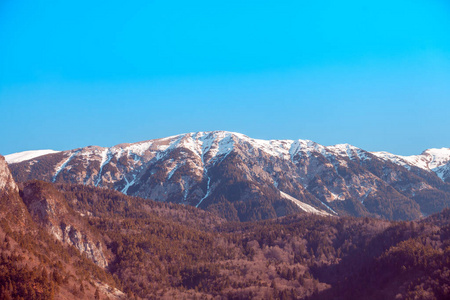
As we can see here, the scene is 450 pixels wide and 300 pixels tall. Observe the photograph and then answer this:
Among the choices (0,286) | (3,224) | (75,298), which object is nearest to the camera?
(0,286)

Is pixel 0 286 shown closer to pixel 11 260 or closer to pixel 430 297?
pixel 11 260

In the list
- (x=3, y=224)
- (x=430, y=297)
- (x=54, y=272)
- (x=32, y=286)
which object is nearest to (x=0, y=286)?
(x=32, y=286)

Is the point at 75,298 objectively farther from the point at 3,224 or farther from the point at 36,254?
the point at 3,224

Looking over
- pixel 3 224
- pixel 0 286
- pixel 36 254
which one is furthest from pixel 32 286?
pixel 3 224

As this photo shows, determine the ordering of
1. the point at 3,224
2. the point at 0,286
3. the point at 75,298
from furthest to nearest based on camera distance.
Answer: the point at 3,224 → the point at 75,298 → the point at 0,286

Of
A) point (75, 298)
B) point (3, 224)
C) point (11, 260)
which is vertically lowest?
point (75, 298)

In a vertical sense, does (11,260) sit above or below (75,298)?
above

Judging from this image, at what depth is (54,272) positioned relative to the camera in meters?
190

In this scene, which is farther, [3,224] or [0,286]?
[3,224]

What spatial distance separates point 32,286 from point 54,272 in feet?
58.5

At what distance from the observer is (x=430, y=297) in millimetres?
199875

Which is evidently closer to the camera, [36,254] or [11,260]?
[11,260]

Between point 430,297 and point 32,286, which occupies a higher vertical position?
point 430,297

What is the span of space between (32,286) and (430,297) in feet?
532
